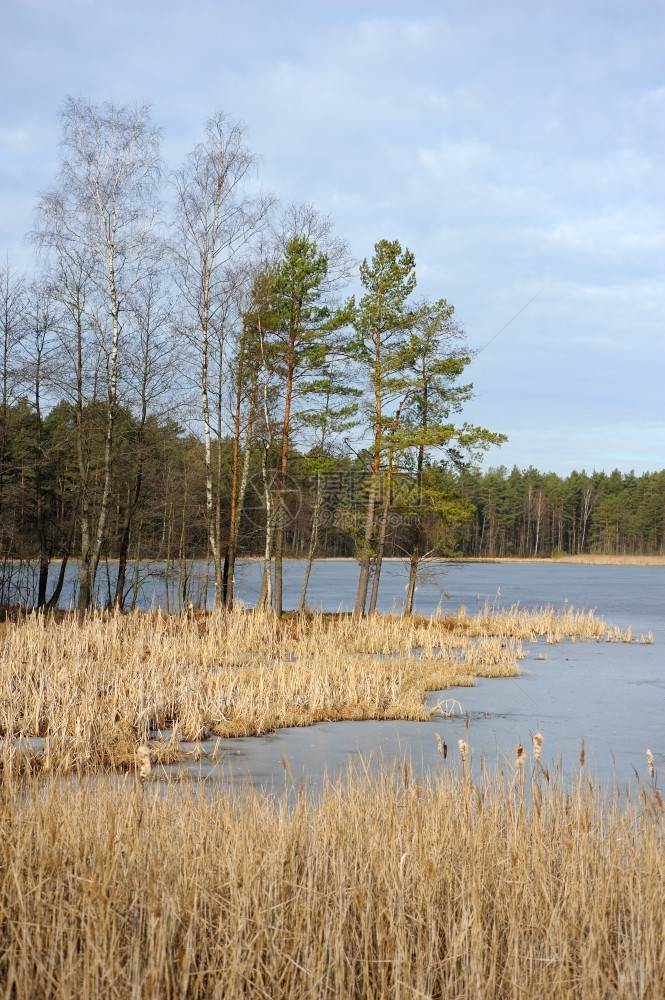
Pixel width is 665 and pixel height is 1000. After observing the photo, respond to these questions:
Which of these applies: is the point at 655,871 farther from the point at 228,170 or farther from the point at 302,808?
the point at 228,170

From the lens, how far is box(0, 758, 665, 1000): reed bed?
309cm

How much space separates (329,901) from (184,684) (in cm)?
618

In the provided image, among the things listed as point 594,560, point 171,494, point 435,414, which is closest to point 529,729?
point 435,414

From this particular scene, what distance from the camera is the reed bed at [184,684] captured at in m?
7.41

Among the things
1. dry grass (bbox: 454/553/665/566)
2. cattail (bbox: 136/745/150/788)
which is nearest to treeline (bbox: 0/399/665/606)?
cattail (bbox: 136/745/150/788)

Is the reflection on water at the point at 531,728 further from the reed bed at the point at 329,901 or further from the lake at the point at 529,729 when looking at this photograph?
the reed bed at the point at 329,901

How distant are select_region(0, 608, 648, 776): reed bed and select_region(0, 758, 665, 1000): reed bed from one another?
1.03 metres

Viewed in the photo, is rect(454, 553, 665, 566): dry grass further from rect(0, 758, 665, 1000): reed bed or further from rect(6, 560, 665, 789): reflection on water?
rect(0, 758, 665, 1000): reed bed

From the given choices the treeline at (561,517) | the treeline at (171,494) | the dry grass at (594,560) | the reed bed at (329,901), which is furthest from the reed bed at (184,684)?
the treeline at (561,517)

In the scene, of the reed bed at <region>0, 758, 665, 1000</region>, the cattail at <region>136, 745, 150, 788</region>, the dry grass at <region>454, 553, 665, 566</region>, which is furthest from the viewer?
the dry grass at <region>454, 553, 665, 566</region>

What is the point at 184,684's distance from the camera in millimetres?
9656

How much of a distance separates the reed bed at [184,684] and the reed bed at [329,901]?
1.03 m

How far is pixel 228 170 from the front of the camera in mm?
19766

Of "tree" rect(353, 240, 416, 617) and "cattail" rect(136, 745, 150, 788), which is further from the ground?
"tree" rect(353, 240, 416, 617)
